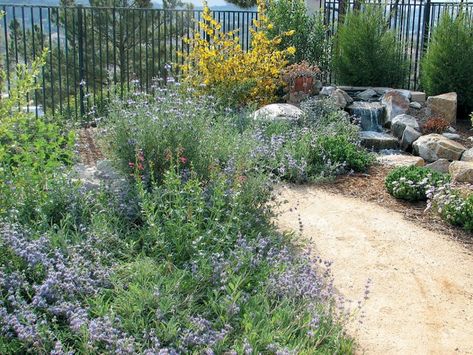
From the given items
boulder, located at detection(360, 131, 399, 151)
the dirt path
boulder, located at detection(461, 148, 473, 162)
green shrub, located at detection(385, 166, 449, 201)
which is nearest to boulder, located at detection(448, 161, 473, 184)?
green shrub, located at detection(385, 166, 449, 201)

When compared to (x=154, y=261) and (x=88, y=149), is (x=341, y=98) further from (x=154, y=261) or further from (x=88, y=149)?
(x=154, y=261)

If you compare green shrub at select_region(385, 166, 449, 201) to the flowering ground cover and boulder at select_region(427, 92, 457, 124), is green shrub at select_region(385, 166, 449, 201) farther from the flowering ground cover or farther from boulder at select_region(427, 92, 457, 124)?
boulder at select_region(427, 92, 457, 124)

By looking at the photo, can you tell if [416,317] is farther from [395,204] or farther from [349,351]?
[395,204]

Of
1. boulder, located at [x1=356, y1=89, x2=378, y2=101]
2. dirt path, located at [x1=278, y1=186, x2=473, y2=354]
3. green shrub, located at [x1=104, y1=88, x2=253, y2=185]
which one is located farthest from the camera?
boulder, located at [x1=356, y1=89, x2=378, y2=101]

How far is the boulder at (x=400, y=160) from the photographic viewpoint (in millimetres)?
8047

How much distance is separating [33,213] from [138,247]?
85 cm

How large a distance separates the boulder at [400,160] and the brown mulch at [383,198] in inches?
8.2

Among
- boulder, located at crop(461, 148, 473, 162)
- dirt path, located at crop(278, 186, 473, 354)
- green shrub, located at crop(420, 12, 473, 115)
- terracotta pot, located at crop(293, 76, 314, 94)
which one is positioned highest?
green shrub, located at crop(420, 12, 473, 115)

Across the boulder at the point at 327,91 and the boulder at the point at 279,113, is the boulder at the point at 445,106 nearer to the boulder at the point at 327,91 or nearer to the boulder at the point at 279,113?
the boulder at the point at 327,91

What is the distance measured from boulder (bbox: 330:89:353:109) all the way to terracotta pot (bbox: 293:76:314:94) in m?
0.44

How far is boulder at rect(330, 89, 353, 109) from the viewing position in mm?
10103

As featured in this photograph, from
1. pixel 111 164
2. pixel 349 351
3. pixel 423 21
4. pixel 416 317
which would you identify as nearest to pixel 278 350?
pixel 349 351

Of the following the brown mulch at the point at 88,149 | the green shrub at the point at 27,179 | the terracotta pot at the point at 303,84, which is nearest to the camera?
the green shrub at the point at 27,179


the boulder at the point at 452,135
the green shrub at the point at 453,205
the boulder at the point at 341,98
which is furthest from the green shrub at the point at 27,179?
the boulder at the point at 452,135
